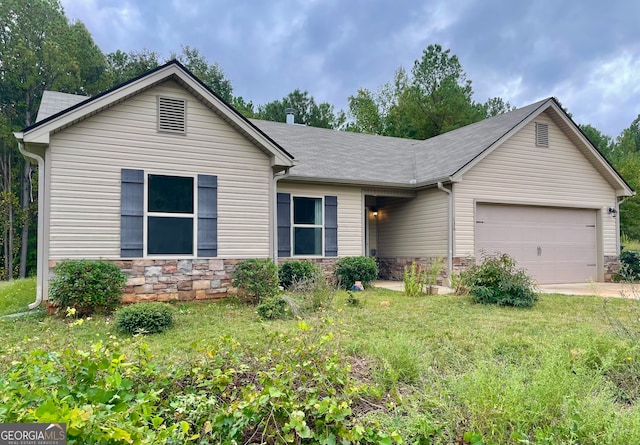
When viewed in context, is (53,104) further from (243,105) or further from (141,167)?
(243,105)

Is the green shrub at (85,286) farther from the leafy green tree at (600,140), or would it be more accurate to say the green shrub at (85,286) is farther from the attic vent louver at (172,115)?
the leafy green tree at (600,140)

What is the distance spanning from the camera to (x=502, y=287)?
7715 millimetres

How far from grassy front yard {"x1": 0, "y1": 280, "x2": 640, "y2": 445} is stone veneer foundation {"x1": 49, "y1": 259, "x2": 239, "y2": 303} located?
1268mm

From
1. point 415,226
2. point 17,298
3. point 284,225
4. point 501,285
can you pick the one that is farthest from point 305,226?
point 17,298

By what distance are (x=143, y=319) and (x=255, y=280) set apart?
9.05 feet

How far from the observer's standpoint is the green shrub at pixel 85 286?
6520 mm

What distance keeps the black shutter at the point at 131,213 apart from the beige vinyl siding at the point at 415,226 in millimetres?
7570

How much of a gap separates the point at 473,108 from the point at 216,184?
2098 centimetres

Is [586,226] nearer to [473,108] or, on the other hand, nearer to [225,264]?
[225,264]

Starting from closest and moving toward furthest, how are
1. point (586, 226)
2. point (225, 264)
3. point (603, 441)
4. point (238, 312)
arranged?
point (603, 441) < point (238, 312) < point (225, 264) < point (586, 226)

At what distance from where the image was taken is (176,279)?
314 inches

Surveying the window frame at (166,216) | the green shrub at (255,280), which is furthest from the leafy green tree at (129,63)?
the green shrub at (255,280)

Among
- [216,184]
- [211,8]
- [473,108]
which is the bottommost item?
[216,184]

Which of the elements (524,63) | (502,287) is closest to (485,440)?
(502,287)
